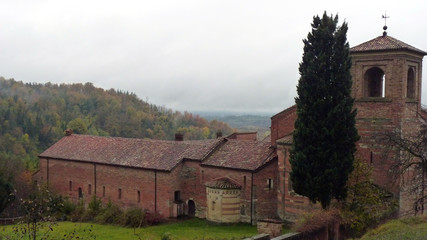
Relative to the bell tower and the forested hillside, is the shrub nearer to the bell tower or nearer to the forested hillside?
the bell tower

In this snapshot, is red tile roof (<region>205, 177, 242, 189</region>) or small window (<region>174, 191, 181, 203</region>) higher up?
red tile roof (<region>205, 177, 242, 189</region>)

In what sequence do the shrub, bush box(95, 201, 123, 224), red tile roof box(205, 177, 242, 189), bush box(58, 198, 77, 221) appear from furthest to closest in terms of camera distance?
bush box(58, 198, 77, 221) → bush box(95, 201, 123, 224) → red tile roof box(205, 177, 242, 189) → the shrub

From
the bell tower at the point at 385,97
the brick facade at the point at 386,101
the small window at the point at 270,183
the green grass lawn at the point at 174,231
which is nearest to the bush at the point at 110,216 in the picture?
the green grass lawn at the point at 174,231

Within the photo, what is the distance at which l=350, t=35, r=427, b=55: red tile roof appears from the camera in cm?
2559

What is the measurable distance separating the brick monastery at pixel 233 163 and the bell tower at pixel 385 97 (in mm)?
55

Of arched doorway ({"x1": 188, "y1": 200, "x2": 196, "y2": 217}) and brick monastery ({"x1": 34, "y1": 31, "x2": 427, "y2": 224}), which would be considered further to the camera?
arched doorway ({"x1": 188, "y1": 200, "x2": 196, "y2": 217})

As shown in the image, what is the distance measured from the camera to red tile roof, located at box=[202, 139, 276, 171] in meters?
31.3

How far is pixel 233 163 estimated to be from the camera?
32250 mm

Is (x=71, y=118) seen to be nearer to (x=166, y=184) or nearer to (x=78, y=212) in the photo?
(x=78, y=212)

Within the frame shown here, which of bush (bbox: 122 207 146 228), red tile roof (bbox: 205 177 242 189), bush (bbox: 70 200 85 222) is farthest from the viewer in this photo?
bush (bbox: 70 200 85 222)

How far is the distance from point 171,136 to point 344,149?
107194 millimetres

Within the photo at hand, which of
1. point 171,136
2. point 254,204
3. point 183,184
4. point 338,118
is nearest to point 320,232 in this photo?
point 338,118

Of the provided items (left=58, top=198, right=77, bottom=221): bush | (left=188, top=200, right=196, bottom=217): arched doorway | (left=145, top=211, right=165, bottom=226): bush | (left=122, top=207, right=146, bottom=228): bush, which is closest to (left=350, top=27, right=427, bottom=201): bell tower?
(left=188, top=200, right=196, bottom=217): arched doorway

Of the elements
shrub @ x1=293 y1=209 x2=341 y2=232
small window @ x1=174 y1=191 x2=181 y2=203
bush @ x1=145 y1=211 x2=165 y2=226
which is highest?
shrub @ x1=293 y1=209 x2=341 y2=232
